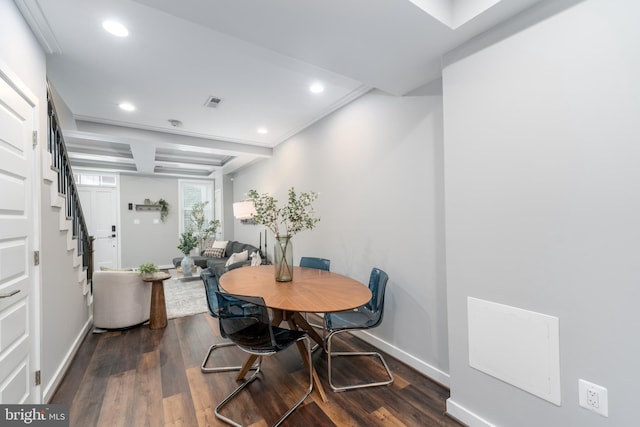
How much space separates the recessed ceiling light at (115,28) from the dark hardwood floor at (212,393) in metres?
2.66

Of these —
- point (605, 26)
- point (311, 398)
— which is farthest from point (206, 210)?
point (605, 26)

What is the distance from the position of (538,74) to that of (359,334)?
2.73m

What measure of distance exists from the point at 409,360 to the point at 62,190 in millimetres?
3619

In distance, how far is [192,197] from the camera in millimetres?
7879

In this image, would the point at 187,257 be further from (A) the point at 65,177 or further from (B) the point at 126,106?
(B) the point at 126,106

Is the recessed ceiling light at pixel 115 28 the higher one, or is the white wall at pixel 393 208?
the recessed ceiling light at pixel 115 28

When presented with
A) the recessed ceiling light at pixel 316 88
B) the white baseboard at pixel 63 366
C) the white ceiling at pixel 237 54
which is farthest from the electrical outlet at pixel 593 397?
the white baseboard at pixel 63 366

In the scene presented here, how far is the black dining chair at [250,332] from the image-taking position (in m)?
Answer: 1.80

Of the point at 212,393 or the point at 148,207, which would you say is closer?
the point at 212,393

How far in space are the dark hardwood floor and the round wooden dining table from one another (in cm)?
18

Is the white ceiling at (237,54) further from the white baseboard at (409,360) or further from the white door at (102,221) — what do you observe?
the white door at (102,221)

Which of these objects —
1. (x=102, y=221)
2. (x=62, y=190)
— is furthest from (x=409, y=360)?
(x=102, y=221)

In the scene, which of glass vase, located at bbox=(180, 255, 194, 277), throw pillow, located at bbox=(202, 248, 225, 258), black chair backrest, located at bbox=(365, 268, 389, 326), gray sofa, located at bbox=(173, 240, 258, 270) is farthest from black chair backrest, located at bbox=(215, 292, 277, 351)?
throw pillow, located at bbox=(202, 248, 225, 258)

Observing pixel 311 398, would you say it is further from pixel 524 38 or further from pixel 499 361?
pixel 524 38
